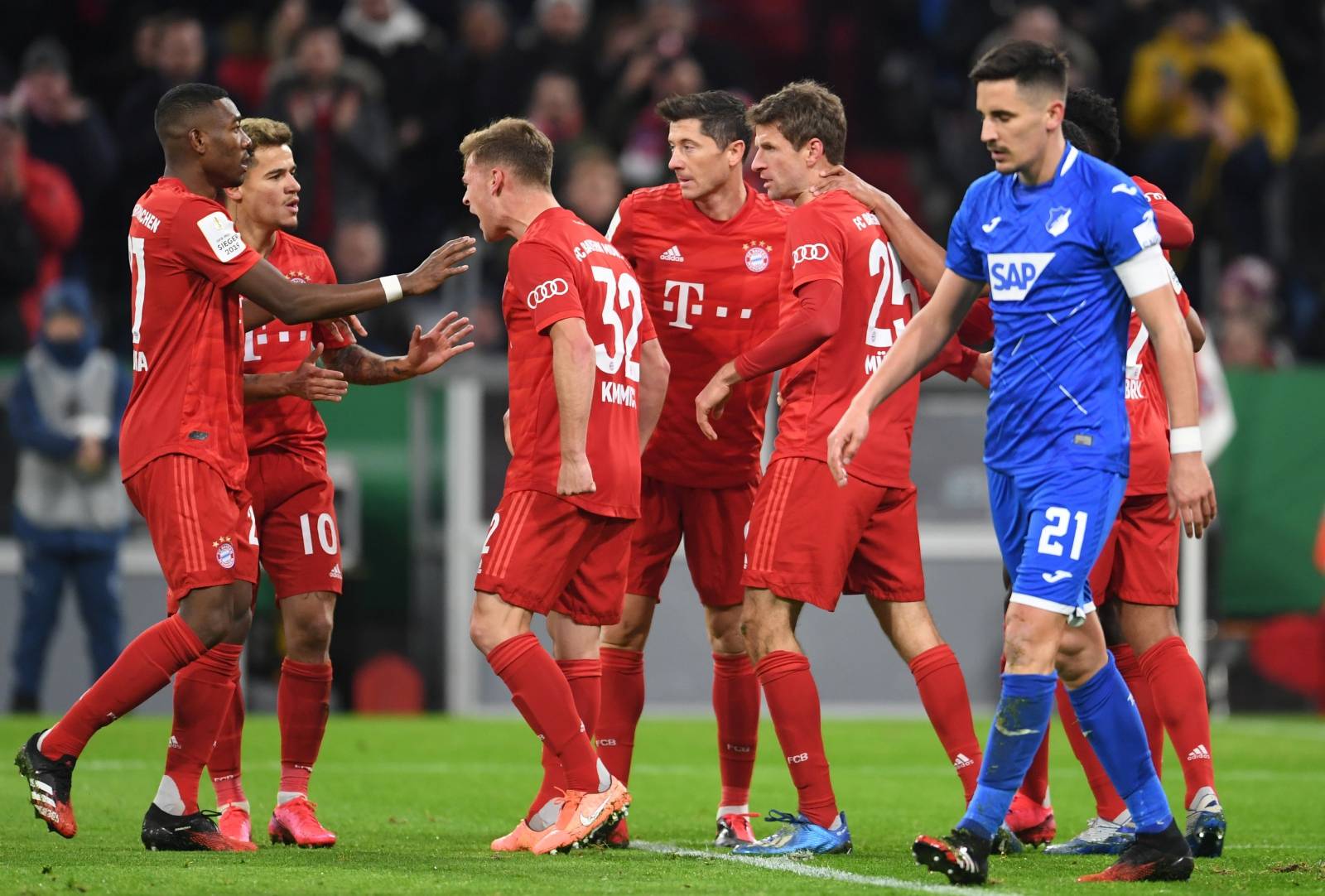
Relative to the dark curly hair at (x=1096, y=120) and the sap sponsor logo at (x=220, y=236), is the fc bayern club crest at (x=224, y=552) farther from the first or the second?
the dark curly hair at (x=1096, y=120)

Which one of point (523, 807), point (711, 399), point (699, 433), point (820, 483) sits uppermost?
point (711, 399)

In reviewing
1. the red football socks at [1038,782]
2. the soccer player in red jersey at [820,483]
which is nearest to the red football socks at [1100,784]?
the red football socks at [1038,782]

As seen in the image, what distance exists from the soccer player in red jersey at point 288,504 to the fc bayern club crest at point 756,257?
3.60 feet

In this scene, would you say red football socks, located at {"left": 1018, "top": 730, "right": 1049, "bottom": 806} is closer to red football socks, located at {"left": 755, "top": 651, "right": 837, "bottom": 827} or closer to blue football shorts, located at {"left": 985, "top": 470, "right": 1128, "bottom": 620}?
red football socks, located at {"left": 755, "top": 651, "right": 837, "bottom": 827}

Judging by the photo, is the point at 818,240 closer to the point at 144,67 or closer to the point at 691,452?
the point at 691,452

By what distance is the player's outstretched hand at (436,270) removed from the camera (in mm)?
6426

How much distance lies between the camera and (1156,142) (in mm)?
15320

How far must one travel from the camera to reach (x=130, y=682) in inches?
249

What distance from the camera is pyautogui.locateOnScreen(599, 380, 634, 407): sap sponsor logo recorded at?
260 inches

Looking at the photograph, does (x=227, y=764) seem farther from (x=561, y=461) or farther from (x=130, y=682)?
(x=561, y=461)

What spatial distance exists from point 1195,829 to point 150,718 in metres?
8.25

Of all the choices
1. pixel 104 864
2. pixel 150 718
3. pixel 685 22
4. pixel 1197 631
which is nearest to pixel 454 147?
pixel 685 22

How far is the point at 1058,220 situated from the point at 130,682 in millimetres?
3242

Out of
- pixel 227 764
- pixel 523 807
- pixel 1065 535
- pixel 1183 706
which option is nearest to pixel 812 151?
pixel 1065 535
